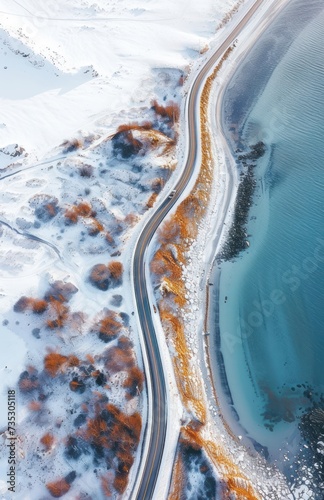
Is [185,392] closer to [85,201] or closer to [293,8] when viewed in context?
[85,201]

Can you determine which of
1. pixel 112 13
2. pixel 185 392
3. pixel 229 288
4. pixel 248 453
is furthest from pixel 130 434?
pixel 112 13

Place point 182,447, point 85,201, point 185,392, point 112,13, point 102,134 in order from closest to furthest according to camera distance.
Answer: point 182,447
point 185,392
point 85,201
point 102,134
point 112,13

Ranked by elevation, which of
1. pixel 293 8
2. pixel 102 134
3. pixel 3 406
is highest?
pixel 293 8

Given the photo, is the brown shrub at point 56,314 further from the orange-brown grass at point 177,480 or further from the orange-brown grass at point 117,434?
the orange-brown grass at point 177,480

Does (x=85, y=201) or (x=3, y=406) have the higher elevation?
(x=85, y=201)

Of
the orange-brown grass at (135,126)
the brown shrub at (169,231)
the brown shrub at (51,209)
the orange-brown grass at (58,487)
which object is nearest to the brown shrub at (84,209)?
the brown shrub at (51,209)

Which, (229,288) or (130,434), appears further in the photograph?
(229,288)

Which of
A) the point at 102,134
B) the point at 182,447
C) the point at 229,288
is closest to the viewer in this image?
the point at 182,447
